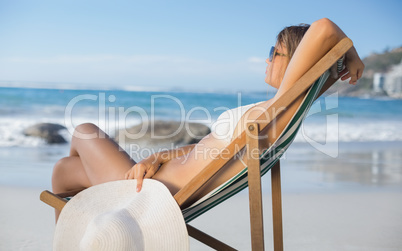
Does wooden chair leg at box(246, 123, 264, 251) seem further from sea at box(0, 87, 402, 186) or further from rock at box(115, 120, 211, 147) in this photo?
rock at box(115, 120, 211, 147)

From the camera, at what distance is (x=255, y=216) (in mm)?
1730

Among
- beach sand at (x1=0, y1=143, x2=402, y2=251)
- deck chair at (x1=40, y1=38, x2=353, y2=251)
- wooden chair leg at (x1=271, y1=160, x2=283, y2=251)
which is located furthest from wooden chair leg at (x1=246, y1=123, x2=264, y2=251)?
beach sand at (x1=0, y1=143, x2=402, y2=251)

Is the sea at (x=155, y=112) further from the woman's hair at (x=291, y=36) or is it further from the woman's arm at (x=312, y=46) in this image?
the woman's arm at (x=312, y=46)

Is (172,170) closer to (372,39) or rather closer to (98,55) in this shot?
(98,55)

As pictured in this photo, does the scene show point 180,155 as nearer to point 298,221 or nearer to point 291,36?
point 291,36

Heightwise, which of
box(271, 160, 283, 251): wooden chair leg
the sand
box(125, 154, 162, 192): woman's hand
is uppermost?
box(125, 154, 162, 192): woman's hand

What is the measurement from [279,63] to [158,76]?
53.6 ft

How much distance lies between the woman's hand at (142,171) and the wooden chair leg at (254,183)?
0.53 m

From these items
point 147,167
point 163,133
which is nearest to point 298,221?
point 147,167

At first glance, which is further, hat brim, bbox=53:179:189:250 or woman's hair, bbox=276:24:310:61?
woman's hair, bbox=276:24:310:61

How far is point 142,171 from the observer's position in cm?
198

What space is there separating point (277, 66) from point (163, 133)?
10.4m

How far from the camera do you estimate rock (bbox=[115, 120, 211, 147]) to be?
10.9 metres

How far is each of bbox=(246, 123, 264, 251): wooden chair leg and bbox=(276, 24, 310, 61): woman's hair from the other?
580 mm
